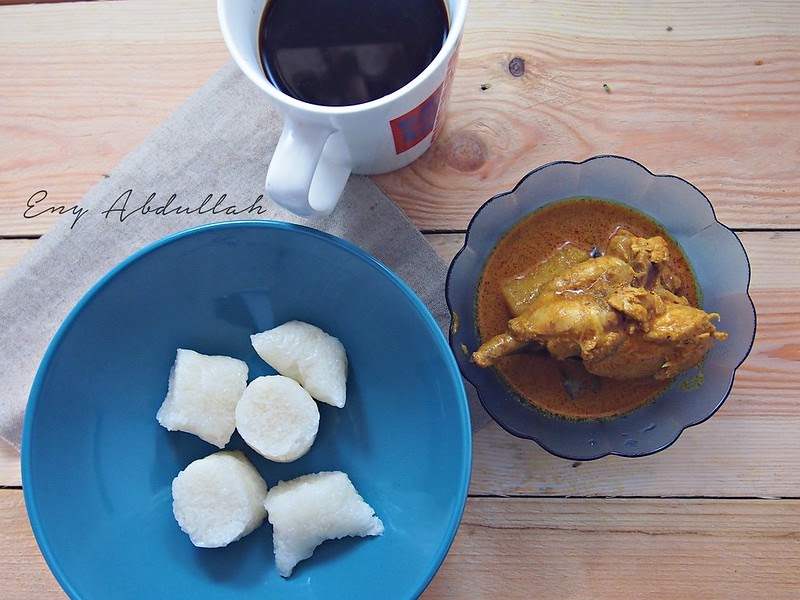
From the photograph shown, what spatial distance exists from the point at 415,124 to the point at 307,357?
0.35m

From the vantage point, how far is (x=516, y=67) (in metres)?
1.13

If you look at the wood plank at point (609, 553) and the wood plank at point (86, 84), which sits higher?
the wood plank at point (86, 84)

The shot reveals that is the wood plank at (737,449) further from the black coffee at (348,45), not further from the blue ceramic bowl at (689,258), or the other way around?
the black coffee at (348,45)

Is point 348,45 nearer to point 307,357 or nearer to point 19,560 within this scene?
point 307,357

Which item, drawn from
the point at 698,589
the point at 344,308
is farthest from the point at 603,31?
the point at 698,589

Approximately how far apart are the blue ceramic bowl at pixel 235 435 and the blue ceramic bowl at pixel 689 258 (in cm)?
11

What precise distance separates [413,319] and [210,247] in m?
0.31

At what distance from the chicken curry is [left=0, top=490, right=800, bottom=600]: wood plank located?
20 cm

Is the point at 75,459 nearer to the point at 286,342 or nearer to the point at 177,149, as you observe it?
the point at 286,342

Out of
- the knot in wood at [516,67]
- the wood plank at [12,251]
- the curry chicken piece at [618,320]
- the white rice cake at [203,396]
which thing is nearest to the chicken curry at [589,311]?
the curry chicken piece at [618,320]

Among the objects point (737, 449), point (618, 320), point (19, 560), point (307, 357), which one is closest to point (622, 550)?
point (737, 449)

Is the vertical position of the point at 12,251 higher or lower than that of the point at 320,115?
lower

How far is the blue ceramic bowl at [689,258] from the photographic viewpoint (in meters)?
1.02

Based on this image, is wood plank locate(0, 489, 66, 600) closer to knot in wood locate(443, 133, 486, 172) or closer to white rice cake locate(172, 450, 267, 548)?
white rice cake locate(172, 450, 267, 548)
